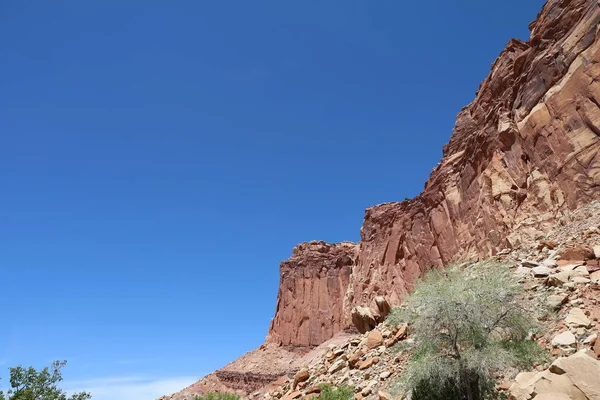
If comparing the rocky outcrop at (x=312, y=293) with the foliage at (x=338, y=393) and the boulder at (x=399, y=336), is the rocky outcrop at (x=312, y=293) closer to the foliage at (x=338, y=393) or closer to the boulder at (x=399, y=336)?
the boulder at (x=399, y=336)

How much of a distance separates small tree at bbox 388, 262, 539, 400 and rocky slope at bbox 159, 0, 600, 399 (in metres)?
13.9

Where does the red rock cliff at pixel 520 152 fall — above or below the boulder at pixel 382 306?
above

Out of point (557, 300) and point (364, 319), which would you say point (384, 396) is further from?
point (364, 319)

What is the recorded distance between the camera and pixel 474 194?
3850 cm

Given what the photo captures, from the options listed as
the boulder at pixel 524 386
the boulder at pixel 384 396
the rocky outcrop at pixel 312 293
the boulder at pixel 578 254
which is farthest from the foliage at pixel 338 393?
the rocky outcrop at pixel 312 293

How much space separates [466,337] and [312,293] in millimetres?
71500

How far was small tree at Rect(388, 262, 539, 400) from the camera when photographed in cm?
1312

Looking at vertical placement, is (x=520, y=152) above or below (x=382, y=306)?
above

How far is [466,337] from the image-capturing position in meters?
13.6

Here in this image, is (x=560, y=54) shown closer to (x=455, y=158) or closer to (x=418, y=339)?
(x=455, y=158)

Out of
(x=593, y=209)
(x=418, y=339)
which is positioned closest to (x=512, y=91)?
(x=593, y=209)

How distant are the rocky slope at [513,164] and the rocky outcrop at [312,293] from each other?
1805cm

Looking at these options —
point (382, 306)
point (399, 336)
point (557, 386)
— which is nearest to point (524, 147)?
point (382, 306)

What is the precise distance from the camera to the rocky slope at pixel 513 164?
25.9 meters
